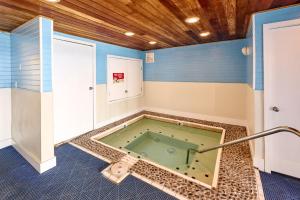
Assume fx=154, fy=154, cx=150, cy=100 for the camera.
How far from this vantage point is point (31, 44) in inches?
96.3

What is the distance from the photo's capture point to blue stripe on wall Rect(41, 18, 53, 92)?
2282 millimetres

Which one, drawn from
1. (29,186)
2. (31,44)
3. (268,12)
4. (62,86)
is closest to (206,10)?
(268,12)

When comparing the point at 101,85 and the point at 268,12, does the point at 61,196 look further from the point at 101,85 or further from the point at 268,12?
the point at 268,12

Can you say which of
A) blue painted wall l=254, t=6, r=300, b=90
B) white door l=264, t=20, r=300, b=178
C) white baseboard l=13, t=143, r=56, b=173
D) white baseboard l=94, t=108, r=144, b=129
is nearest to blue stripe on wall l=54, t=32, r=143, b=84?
white baseboard l=94, t=108, r=144, b=129

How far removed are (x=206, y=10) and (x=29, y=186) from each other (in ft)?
11.4

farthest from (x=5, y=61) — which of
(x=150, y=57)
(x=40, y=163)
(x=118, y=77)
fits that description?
(x=150, y=57)

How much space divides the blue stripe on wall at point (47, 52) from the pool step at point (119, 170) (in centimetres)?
155

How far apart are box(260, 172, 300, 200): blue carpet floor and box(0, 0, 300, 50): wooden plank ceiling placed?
7.78ft

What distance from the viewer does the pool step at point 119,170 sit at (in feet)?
7.24

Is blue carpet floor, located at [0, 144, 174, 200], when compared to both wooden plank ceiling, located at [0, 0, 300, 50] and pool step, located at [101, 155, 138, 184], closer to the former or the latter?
pool step, located at [101, 155, 138, 184]

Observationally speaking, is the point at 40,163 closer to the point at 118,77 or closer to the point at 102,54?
the point at 102,54

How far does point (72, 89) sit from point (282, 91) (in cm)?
388

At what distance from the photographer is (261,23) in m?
2.28

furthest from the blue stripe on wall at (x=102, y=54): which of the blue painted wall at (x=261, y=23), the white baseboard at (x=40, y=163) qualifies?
the blue painted wall at (x=261, y=23)
